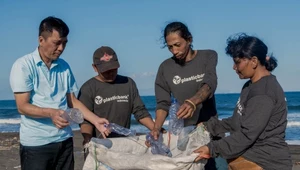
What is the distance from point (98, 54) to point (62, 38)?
79 cm

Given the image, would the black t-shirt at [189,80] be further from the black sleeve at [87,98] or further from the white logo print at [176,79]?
the black sleeve at [87,98]

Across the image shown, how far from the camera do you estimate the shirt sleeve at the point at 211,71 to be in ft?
13.9

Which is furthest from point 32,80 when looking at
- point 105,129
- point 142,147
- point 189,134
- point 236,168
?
point 236,168

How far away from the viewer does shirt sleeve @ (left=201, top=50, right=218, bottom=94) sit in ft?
13.9

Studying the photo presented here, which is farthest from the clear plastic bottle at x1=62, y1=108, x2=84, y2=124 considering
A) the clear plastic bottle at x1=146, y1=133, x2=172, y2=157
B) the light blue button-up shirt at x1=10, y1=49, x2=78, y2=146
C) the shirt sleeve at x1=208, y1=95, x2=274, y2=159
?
the shirt sleeve at x1=208, y1=95, x2=274, y2=159

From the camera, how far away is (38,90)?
3879 mm

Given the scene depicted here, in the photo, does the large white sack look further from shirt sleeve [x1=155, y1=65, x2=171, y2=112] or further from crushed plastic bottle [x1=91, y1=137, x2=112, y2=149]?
shirt sleeve [x1=155, y1=65, x2=171, y2=112]

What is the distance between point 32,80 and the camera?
3832mm

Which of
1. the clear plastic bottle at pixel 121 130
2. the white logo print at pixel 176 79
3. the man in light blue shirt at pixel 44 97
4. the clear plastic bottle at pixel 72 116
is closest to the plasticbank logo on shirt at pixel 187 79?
the white logo print at pixel 176 79

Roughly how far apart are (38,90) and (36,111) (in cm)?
24

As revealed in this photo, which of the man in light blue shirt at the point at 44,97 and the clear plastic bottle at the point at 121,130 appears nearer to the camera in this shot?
the man in light blue shirt at the point at 44,97

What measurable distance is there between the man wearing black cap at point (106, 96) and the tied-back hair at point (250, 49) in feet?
4.43

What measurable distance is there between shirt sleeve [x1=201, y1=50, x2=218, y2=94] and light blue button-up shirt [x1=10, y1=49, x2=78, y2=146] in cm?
125

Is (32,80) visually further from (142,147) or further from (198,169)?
(198,169)
